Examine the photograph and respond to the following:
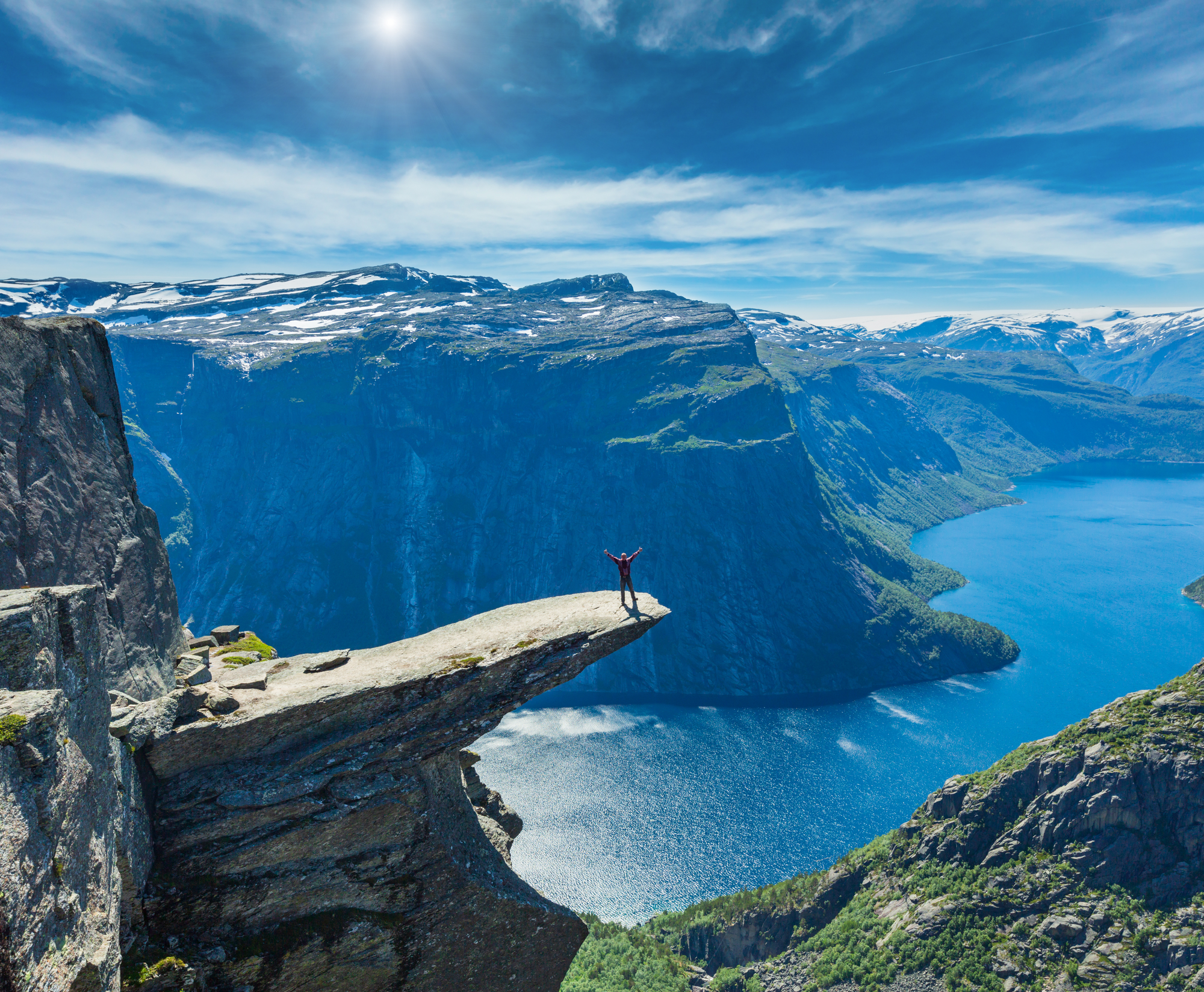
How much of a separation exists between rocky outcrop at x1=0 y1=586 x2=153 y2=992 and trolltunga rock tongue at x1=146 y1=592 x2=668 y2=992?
6.34ft

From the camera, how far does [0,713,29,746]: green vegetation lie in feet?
36.4

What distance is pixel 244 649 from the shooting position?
97.2 feet

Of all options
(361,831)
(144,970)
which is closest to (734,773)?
(361,831)

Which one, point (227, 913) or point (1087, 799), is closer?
point (227, 913)

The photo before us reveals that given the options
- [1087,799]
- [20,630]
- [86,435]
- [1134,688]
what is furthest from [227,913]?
[1134,688]

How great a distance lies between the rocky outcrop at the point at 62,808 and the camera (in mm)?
10375

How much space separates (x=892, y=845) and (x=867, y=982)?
19.1 meters

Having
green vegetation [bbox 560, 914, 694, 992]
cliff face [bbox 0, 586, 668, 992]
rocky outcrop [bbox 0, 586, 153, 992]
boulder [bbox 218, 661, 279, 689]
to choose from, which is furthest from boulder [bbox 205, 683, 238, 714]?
green vegetation [bbox 560, 914, 694, 992]

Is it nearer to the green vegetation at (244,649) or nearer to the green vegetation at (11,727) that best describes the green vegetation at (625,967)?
the green vegetation at (244,649)

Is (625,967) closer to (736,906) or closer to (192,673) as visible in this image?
(736,906)

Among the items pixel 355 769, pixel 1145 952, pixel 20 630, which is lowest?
pixel 1145 952

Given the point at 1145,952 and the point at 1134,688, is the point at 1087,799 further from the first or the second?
the point at 1134,688

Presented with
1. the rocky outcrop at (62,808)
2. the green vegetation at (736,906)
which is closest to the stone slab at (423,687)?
the rocky outcrop at (62,808)

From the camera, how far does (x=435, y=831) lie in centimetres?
2086
